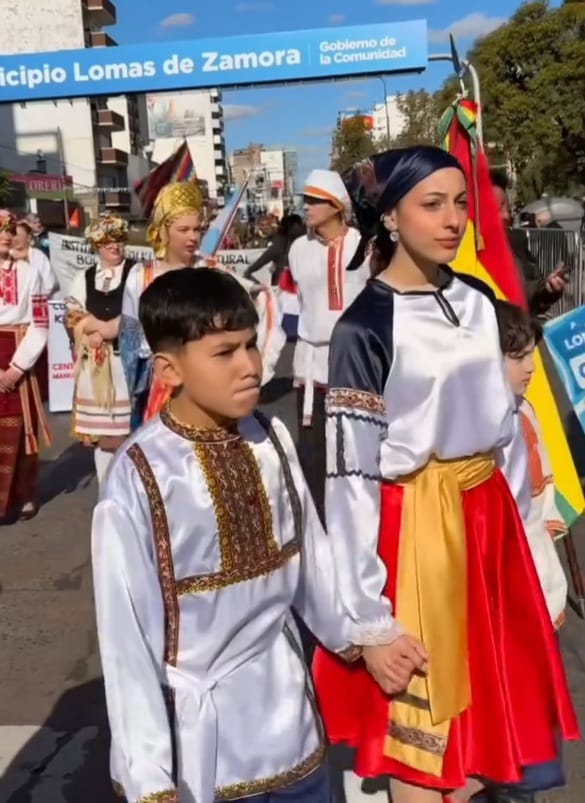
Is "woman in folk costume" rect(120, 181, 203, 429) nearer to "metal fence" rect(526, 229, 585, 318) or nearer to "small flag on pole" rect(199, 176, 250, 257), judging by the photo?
"small flag on pole" rect(199, 176, 250, 257)

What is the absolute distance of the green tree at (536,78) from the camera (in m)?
29.7

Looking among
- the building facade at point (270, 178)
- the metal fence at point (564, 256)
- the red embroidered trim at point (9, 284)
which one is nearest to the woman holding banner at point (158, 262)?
the red embroidered trim at point (9, 284)

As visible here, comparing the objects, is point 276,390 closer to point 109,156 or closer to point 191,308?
point 191,308

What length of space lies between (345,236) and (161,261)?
54.7 inches

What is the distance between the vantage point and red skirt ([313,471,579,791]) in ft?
7.89

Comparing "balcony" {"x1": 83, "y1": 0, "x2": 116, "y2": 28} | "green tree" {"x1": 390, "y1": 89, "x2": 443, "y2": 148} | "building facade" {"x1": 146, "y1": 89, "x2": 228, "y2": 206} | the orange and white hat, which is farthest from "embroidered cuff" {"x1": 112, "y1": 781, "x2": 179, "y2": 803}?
"building facade" {"x1": 146, "y1": 89, "x2": 228, "y2": 206}

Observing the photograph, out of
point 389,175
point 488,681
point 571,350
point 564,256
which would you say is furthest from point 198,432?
point 564,256

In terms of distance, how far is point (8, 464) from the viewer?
251 inches

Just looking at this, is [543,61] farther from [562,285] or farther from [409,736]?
[409,736]

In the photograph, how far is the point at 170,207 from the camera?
4.34 meters

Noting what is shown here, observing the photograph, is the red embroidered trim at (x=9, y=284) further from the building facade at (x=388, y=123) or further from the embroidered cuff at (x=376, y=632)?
the building facade at (x=388, y=123)

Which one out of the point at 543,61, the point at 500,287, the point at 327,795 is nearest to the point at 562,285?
the point at 500,287

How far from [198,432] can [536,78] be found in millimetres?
30475

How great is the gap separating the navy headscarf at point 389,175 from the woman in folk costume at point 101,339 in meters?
3.10
